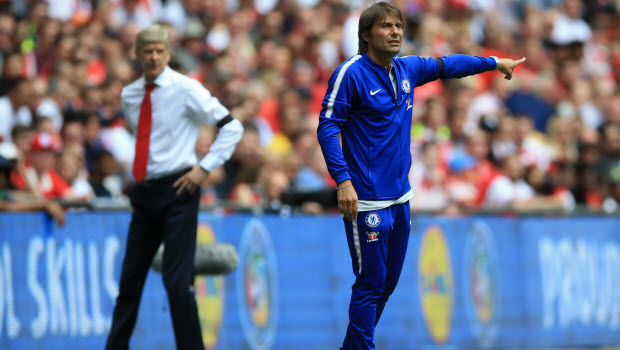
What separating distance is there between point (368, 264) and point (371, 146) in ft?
2.71

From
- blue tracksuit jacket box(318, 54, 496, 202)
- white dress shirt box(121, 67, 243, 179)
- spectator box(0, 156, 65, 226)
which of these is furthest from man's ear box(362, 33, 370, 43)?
spectator box(0, 156, 65, 226)

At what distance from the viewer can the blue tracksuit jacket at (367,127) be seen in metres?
7.72

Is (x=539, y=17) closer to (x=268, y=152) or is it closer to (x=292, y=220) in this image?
(x=268, y=152)

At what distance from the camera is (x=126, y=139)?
13586 millimetres

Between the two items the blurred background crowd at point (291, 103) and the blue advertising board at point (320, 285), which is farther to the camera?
the blurred background crowd at point (291, 103)

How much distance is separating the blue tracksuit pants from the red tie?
1.91m

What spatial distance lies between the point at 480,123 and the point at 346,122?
9091 mm

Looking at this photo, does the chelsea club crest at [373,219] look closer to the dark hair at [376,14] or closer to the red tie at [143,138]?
the dark hair at [376,14]

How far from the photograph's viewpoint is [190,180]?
8.76 meters

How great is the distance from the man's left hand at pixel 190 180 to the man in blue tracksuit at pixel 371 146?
1372mm

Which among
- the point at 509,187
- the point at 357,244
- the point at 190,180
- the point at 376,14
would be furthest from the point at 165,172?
the point at 509,187

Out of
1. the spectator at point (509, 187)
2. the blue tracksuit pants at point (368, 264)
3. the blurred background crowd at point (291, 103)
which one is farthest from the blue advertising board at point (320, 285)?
the blue tracksuit pants at point (368, 264)

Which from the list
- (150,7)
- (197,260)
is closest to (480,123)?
(150,7)

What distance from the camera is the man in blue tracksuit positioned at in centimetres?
771
